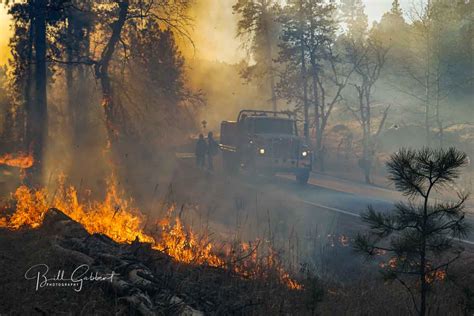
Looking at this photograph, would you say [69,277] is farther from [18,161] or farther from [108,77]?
[18,161]

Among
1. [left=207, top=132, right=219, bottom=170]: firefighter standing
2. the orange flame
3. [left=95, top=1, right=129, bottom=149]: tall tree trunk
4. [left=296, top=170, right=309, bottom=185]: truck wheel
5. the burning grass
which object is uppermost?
[left=95, top=1, right=129, bottom=149]: tall tree trunk

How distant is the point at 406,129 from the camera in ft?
123

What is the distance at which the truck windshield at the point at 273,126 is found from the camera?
66.1 feet

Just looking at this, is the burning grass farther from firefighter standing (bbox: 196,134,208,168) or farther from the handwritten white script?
firefighter standing (bbox: 196,134,208,168)

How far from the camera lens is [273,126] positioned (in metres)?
20.4

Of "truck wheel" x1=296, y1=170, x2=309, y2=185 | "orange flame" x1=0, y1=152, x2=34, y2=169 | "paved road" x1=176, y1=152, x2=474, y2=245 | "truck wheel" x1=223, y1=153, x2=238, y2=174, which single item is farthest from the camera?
"truck wheel" x1=223, y1=153, x2=238, y2=174

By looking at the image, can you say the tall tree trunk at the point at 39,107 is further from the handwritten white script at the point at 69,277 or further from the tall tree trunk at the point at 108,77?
the handwritten white script at the point at 69,277

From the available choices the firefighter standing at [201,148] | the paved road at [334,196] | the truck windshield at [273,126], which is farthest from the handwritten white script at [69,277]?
the firefighter standing at [201,148]

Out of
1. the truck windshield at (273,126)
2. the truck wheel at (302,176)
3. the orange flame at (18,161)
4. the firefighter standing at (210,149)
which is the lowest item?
the truck wheel at (302,176)

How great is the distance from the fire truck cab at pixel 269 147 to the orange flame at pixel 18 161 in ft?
30.2

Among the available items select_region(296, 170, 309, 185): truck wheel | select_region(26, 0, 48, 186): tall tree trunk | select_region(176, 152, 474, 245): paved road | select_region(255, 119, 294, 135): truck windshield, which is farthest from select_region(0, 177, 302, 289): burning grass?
select_region(296, 170, 309, 185): truck wheel

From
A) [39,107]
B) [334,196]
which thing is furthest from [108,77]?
[334,196]

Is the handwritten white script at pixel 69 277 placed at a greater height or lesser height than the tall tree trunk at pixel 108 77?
lesser

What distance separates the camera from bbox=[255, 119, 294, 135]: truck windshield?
20.2 meters
